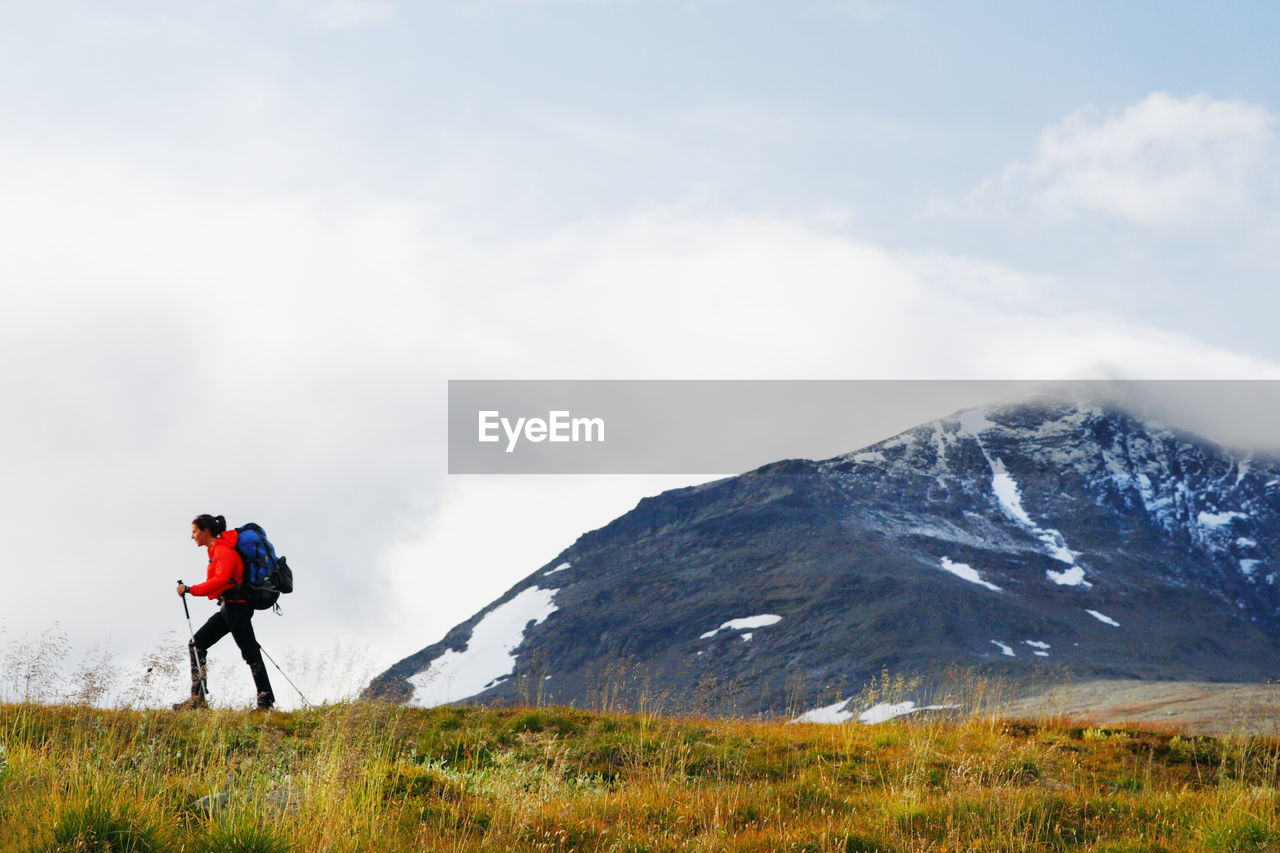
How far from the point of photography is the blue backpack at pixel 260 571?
12156 millimetres

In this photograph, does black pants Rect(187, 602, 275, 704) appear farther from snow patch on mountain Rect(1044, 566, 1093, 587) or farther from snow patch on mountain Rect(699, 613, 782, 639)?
snow patch on mountain Rect(1044, 566, 1093, 587)

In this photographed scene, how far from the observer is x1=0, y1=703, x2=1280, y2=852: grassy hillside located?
5.79 m

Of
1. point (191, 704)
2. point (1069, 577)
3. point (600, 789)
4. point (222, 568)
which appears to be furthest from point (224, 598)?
point (1069, 577)

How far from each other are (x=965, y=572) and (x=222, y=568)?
184557 millimetres

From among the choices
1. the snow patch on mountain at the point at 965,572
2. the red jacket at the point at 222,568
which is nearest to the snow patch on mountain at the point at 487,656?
the snow patch on mountain at the point at 965,572

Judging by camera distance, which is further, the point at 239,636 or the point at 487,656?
the point at 487,656

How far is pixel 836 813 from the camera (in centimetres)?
748

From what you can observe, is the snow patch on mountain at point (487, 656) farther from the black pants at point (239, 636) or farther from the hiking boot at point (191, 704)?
the hiking boot at point (191, 704)

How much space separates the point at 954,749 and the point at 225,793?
7.59m

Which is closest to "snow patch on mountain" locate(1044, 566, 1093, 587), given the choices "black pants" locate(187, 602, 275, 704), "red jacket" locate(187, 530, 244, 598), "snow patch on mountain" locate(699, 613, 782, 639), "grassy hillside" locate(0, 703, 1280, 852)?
"snow patch on mountain" locate(699, 613, 782, 639)

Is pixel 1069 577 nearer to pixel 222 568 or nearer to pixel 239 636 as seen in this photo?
pixel 239 636

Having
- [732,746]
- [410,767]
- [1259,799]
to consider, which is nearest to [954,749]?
[732,746]

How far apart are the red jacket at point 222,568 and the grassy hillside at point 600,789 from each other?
1.56 metres

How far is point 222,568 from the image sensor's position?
472 inches
